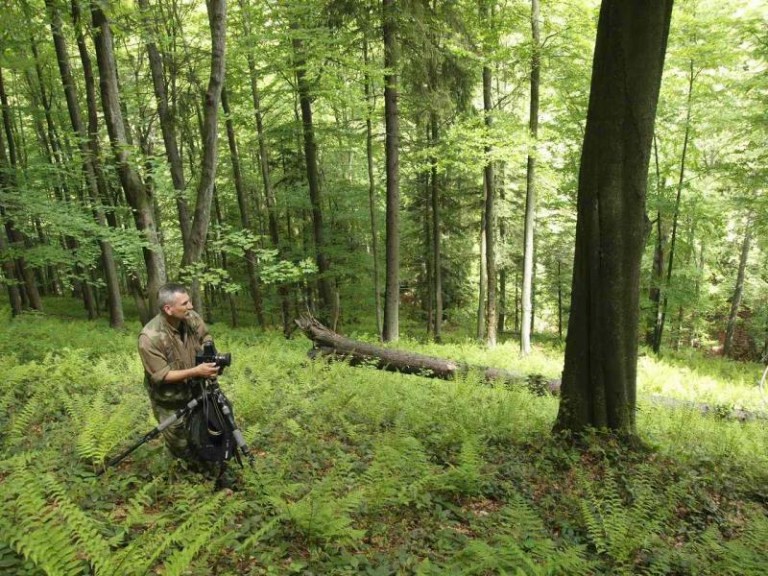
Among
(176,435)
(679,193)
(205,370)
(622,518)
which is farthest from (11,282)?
(679,193)

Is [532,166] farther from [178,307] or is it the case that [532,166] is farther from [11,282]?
[11,282]

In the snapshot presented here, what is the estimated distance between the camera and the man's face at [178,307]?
4.55 metres

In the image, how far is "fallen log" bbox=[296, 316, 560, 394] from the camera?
9891 mm

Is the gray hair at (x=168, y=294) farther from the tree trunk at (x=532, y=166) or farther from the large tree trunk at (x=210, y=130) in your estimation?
the tree trunk at (x=532, y=166)

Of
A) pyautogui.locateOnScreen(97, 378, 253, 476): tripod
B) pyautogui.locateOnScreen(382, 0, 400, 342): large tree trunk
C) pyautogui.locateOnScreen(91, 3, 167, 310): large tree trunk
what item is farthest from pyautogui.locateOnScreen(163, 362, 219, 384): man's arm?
pyautogui.locateOnScreen(382, 0, 400, 342): large tree trunk

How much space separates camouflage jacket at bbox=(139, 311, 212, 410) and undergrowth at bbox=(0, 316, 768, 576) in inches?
32.8

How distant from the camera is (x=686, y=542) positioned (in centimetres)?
440

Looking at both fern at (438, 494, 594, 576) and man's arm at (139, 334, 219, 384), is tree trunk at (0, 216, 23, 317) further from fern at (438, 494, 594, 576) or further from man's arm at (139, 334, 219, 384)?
fern at (438, 494, 594, 576)

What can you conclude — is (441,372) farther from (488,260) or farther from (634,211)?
(488,260)

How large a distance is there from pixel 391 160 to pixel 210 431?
1117 centimetres

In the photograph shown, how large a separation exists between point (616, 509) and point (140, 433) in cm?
559

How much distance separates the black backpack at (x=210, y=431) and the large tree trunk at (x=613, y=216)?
4.34 meters

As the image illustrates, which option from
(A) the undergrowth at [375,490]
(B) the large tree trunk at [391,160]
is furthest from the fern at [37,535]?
(B) the large tree trunk at [391,160]

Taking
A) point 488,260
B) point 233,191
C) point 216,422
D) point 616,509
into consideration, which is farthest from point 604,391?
point 233,191
